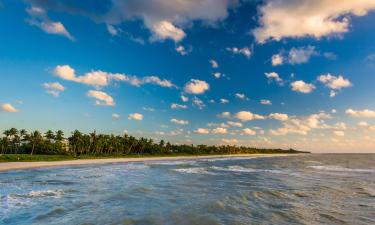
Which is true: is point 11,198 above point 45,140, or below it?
below

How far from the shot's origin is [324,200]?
701 inches

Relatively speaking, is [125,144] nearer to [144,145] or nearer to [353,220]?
[144,145]

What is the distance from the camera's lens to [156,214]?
Answer: 13883 millimetres

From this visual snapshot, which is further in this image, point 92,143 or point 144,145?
point 144,145

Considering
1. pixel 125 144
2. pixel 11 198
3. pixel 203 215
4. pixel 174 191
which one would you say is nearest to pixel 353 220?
pixel 203 215

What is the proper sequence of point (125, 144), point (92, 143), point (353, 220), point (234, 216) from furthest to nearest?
point (125, 144)
point (92, 143)
point (234, 216)
point (353, 220)

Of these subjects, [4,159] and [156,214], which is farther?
[4,159]

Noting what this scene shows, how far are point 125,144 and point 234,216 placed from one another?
11445 cm

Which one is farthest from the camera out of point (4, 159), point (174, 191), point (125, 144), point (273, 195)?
point (125, 144)

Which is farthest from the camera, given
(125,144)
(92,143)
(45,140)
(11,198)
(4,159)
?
(125,144)

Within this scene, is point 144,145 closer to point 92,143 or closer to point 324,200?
point 92,143

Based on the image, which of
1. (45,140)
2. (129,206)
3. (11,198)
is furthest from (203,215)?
(45,140)

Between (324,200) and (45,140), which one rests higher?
(45,140)

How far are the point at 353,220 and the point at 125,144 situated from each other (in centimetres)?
11655
